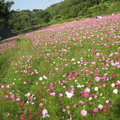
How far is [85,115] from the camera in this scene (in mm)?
3410

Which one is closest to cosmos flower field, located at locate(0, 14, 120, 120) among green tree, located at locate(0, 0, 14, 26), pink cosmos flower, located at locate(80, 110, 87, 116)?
pink cosmos flower, located at locate(80, 110, 87, 116)

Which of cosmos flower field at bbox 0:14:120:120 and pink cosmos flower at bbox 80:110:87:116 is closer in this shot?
pink cosmos flower at bbox 80:110:87:116

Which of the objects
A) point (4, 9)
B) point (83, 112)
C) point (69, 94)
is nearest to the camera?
point (83, 112)

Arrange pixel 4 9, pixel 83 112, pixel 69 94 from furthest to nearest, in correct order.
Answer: pixel 4 9
pixel 69 94
pixel 83 112

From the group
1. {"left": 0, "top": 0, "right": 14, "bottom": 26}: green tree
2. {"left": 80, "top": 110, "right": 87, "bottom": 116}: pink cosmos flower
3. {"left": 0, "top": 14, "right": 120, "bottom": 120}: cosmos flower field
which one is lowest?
{"left": 0, "top": 14, "right": 120, "bottom": 120}: cosmos flower field

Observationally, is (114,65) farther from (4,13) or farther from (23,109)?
(4,13)

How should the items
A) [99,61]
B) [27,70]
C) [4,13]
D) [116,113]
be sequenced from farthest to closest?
[4,13]
[27,70]
[99,61]
[116,113]

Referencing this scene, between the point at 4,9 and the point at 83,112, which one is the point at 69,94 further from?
the point at 4,9

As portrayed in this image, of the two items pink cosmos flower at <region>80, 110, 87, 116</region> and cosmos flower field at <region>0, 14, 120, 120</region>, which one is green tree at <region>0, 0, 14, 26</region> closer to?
cosmos flower field at <region>0, 14, 120, 120</region>

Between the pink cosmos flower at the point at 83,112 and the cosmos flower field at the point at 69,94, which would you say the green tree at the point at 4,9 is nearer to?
the cosmos flower field at the point at 69,94

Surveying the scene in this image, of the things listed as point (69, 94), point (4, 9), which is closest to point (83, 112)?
point (69, 94)

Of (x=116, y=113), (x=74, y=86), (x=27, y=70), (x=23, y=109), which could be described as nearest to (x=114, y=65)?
(x=74, y=86)

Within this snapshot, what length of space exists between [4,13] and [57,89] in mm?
56164

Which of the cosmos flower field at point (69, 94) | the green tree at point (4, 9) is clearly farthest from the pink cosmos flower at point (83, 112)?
the green tree at point (4, 9)
